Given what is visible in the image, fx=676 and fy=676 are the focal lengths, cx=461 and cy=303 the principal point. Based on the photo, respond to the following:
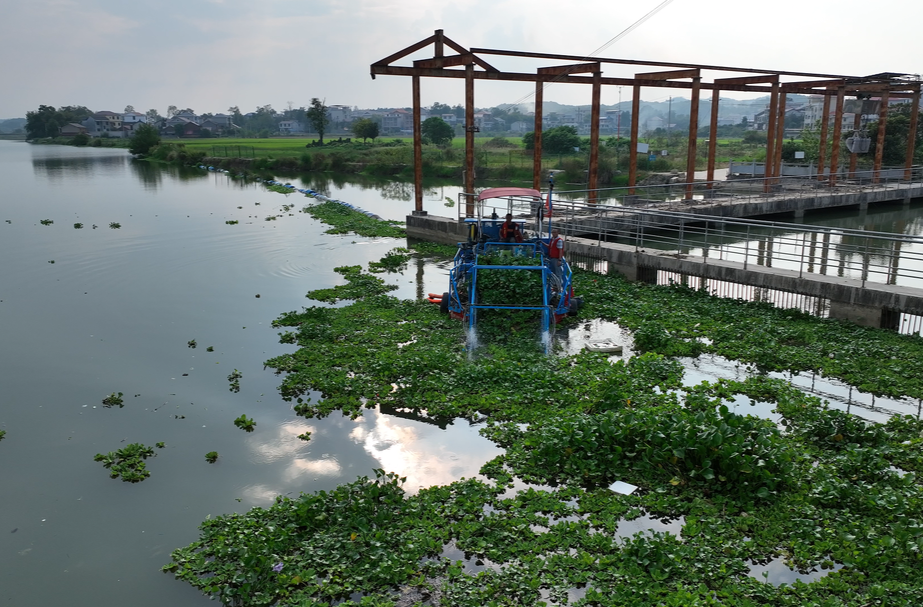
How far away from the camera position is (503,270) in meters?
15.7

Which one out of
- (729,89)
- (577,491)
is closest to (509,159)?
(729,89)

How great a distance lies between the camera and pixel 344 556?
7082 millimetres

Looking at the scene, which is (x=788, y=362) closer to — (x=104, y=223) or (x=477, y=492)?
(x=477, y=492)

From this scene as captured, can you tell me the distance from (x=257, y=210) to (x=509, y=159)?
33.7 m

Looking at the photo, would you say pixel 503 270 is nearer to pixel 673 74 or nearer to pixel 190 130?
pixel 673 74

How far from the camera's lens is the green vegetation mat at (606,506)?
6547mm

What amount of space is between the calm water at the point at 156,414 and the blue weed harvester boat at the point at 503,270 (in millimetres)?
850

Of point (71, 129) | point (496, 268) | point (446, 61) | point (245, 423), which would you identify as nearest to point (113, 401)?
point (245, 423)

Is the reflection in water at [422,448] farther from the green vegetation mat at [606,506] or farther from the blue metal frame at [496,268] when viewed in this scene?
the blue metal frame at [496,268]

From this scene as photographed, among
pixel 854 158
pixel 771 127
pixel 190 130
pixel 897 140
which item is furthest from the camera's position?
pixel 190 130

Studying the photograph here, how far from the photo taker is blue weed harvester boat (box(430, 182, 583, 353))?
1473 centimetres

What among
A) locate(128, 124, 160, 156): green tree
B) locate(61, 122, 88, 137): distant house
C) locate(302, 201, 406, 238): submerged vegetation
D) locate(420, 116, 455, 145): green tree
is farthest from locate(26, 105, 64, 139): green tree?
locate(302, 201, 406, 238): submerged vegetation

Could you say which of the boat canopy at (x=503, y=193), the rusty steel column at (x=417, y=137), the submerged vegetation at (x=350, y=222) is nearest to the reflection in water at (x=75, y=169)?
the submerged vegetation at (x=350, y=222)

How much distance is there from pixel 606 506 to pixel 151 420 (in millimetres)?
7697
